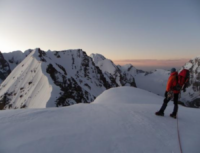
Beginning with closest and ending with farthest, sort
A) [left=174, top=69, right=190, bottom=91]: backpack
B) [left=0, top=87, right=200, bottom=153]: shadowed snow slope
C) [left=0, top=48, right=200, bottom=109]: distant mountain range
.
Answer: [left=0, top=87, right=200, bottom=153]: shadowed snow slope
[left=174, top=69, right=190, bottom=91]: backpack
[left=0, top=48, right=200, bottom=109]: distant mountain range

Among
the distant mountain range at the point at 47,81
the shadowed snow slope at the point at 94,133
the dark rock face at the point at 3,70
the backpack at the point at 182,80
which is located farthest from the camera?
the dark rock face at the point at 3,70

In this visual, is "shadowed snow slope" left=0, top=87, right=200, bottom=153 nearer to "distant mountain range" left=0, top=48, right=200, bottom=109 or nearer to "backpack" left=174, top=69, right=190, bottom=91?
"backpack" left=174, top=69, right=190, bottom=91

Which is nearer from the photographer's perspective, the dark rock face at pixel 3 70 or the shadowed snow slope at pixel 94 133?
the shadowed snow slope at pixel 94 133

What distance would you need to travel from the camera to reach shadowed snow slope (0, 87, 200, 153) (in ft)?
12.3

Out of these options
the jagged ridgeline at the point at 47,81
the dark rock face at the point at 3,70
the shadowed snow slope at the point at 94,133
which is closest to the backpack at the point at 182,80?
the shadowed snow slope at the point at 94,133

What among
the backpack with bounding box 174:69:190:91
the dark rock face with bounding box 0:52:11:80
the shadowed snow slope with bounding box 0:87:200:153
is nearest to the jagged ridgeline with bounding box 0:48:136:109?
the dark rock face with bounding box 0:52:11:80

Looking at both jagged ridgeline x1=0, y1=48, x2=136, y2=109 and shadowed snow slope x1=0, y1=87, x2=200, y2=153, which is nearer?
shadowed snow slope x1=0, y1=87, x2=200, y2=153

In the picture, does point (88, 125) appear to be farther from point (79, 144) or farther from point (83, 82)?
point (83, 82)

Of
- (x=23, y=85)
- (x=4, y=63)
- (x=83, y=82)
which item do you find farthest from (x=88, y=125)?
(x=4, y=63)

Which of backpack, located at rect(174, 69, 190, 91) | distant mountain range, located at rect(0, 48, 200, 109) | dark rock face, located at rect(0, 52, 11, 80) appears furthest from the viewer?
dark rock face, located at rect(0, 52, 11, 80)

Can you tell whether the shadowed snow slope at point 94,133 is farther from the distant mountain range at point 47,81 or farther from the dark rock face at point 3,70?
the dark rock face at point 3,70

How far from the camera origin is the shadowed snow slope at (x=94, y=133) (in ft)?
12.3

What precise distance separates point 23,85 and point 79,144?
70.7 meters

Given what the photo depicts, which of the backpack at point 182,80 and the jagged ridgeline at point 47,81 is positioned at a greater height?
the backpack at point 182,80
